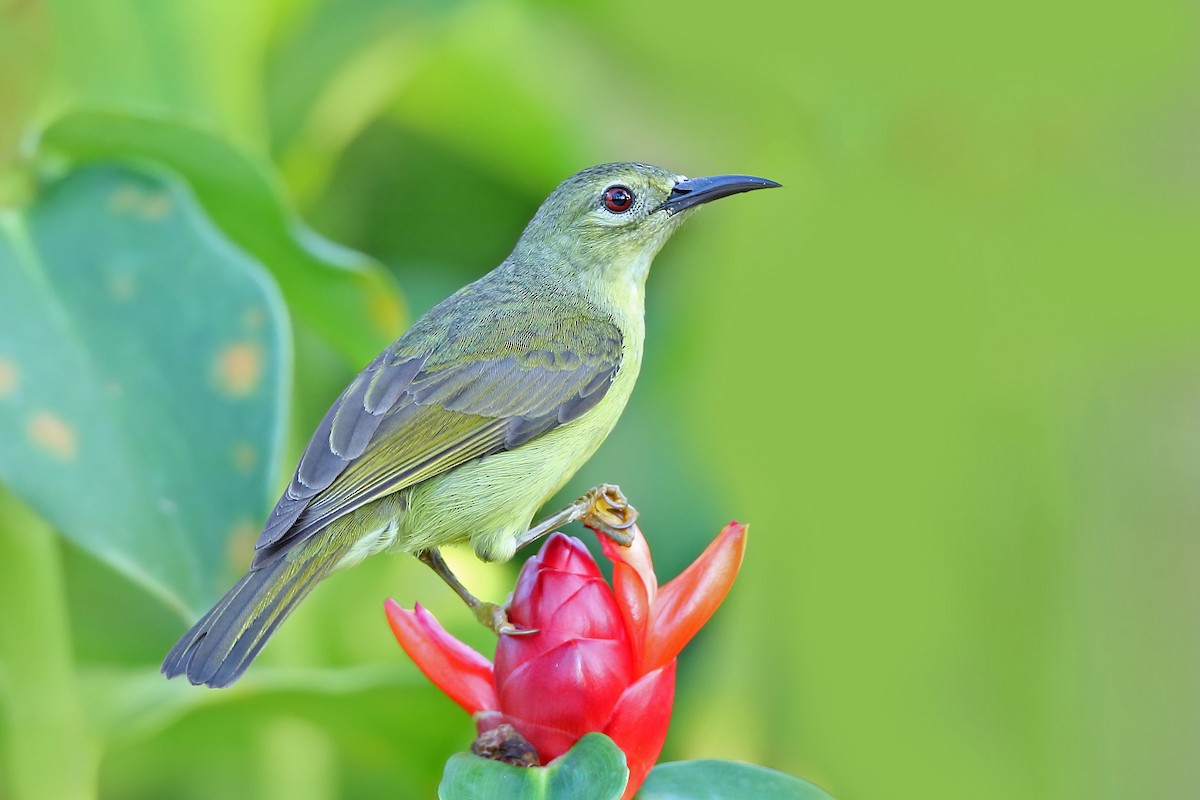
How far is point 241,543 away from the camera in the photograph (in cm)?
237

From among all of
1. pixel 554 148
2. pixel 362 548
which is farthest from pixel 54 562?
pixel 554 148

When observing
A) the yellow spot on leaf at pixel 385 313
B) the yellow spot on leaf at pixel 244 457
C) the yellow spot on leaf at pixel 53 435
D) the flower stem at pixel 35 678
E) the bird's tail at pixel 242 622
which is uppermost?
the yellow spot on leaf at pixel 385 313

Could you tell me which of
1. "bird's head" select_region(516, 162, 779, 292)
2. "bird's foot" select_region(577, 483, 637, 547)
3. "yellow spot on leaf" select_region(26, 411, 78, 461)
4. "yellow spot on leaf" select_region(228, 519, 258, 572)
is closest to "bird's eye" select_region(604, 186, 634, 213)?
"bird's head" select_region(516, 162, 779, 292)

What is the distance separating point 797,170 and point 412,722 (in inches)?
69.9

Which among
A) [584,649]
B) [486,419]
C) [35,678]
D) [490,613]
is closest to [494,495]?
[486,419]

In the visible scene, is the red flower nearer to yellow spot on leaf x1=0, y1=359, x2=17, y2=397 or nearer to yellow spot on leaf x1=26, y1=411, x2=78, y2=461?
yellow spot on leaf x1=26, y1=411, x2=78, y2=461

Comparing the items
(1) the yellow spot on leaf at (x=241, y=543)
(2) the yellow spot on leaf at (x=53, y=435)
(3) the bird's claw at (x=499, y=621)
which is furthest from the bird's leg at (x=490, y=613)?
(2) the yellow spot on leaf at (x=53, y=435)

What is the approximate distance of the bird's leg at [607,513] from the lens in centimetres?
192

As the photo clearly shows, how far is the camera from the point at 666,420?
3.67m

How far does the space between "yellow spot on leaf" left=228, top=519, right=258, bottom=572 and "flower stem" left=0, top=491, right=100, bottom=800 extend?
0.47 meters

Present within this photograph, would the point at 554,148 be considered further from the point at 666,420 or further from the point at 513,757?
the point at 513,757

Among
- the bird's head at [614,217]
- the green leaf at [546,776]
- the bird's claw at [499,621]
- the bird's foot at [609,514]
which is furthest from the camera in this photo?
the bird's head at [614,217]

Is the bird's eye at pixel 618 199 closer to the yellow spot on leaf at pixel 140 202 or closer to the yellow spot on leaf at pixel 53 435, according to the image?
the yellow spot on leaf at pixel 140 202

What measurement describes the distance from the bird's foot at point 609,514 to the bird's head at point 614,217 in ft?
2.66
